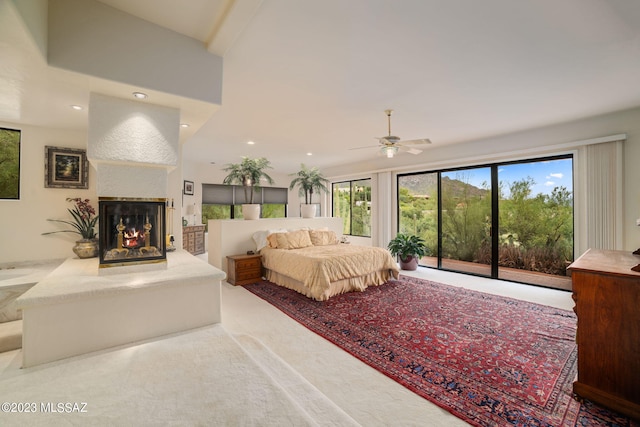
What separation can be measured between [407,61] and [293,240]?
3.53m

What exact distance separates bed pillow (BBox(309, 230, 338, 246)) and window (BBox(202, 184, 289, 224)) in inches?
111

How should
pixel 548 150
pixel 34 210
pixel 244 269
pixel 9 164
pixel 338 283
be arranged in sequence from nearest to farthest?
pixel 9 164 → pixel 34 210 → pixel 338 283 → pixel 548 150 → pixel 244 269

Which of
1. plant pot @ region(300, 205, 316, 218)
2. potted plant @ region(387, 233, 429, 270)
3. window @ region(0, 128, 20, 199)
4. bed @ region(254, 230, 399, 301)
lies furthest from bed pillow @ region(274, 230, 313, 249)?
window @ region(0, 128, 20, 199)

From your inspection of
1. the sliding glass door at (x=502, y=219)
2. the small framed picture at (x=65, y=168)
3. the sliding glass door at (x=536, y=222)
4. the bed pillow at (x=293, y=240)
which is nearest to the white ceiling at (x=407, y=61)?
the small framed picture at (x=65, y=168)

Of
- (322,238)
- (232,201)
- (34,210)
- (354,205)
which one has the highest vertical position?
(232,201)

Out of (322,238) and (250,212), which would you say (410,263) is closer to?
(322,238)

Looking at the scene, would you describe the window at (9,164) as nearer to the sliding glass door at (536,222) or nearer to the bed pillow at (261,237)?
the bed pillow at (261,237)

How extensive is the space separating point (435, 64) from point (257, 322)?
3.35 meters

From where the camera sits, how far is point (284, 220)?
5754 mm

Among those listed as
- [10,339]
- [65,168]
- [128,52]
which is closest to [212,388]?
[10,339]

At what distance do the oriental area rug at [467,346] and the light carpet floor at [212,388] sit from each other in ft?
A: 0.72

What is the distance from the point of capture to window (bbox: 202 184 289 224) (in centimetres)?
800

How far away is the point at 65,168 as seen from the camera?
3.24m

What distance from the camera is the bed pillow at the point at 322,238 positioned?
546cm
